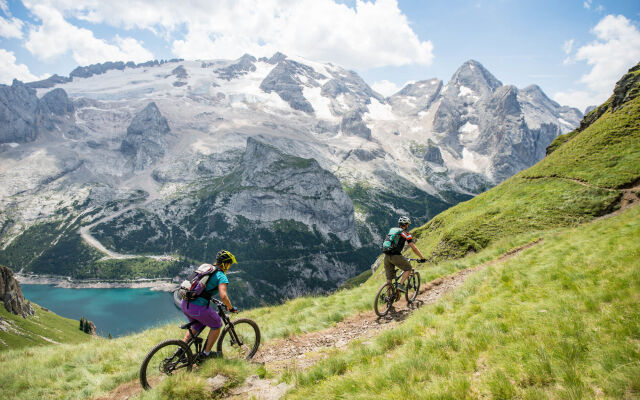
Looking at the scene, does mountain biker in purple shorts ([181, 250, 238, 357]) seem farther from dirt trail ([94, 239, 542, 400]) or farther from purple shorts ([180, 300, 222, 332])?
dirt trail ([94, 239, 542, 400])

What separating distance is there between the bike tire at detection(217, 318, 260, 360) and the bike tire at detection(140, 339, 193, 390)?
1.08m

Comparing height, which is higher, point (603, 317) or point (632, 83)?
point (632, 83)

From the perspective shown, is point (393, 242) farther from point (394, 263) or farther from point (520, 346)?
point (520, 346)

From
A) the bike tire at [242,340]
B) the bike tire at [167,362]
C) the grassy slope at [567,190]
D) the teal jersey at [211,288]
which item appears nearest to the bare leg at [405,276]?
the bike tire at [242,340]

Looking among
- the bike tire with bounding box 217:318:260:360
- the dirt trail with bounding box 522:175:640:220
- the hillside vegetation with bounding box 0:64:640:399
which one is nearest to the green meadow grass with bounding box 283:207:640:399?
the hillside vegetation with bounding box 0:64:640:399

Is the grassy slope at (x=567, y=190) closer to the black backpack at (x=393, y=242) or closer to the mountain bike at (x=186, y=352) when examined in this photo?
the black backpack at (x=393, y=242)

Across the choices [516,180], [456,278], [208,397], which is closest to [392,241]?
[456,278]

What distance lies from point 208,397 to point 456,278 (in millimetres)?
15106

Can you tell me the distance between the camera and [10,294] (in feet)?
279

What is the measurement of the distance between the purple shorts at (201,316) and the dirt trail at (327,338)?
89.0 inches

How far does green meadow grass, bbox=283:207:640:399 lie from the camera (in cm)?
533

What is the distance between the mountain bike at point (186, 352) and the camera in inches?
374

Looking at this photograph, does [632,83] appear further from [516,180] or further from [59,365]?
[59,365]

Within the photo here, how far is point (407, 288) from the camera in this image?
14.8m
